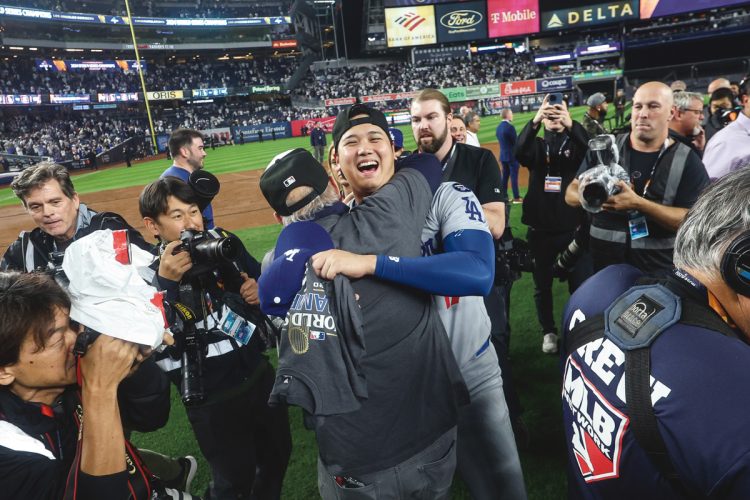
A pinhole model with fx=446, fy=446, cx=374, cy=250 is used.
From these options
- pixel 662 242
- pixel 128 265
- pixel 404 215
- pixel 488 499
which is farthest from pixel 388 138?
pixel 662 242

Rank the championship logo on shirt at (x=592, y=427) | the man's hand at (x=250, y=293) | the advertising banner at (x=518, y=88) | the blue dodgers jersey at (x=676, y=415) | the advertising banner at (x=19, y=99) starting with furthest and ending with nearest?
the advertising banner at (x=518, y=88), the advertising banner at (x=19, y=99), the man's hand at (x=250, y=293), the championship logo on shirt at (x=592, y=427), the blue dodgers jersey at (x=676, y=415)

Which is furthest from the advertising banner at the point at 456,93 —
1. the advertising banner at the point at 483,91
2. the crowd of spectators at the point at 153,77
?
the crowd of spectators at the point at 153,77

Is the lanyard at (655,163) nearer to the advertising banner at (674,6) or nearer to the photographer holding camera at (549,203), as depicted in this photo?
the photographer holding camera at (549,203)

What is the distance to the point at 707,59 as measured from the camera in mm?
42562

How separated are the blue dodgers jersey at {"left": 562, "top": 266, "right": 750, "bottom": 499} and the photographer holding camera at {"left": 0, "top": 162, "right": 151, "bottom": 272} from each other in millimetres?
3031

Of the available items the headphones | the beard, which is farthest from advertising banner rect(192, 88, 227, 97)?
the headphones

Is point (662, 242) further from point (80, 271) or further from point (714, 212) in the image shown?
point (80, 271)

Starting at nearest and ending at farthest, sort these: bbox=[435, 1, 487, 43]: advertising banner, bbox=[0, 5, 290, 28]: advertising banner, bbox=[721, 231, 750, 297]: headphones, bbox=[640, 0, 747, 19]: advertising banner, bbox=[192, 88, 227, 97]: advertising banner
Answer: bbox=[721, 231, 750, 297]: headphones
bbox=[0, 5, 290, 28]: advertising banner
bbox=[640, 0, 747, 19]: advertising banner
bbox=[435, 1, 487, 43]: advertising banner
bbox=[192, 88, 227, 97]: advertising banner

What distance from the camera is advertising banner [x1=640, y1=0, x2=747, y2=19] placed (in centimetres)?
4188

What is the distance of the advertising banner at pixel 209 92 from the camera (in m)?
49.7

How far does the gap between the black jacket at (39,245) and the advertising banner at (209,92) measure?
5223 cm

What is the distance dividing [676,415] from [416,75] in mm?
55332

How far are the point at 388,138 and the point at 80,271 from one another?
4.22 ft

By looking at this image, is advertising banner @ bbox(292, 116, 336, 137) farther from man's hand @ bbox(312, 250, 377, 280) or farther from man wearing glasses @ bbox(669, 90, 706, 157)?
man's hand @ bbox(312, 250, 377, 280)
